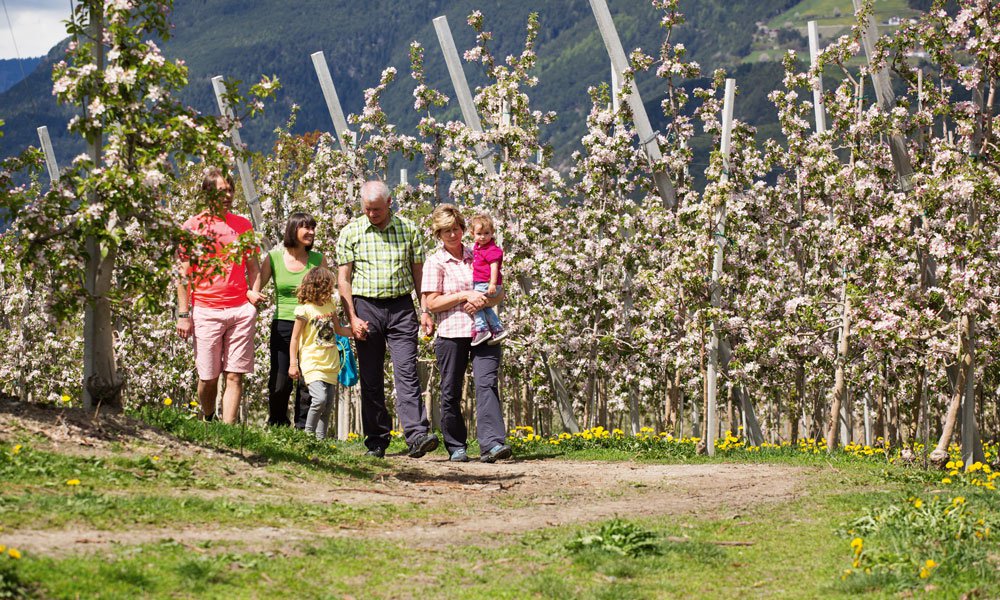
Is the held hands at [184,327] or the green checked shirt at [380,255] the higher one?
the green checked shirt at [380,255]

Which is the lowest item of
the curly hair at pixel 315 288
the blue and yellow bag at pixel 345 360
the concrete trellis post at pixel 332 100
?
the blue and yellow bag at pixel 345 360

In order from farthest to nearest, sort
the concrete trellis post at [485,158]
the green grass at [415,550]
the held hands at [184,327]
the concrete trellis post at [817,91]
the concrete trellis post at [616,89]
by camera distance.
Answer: the concrete trellis post at [485,158] → the concrete trellis post at [817,91] → the concrete trellis post at [616,89] → the held hands at [184,327] → the green grass at [415,550]

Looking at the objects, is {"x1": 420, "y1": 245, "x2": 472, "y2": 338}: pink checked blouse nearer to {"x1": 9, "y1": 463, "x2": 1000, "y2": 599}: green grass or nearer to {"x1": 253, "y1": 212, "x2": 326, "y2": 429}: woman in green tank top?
{"x1": 253, "y1": 212, "x2": 326, "y2": 429}: woman in green tank top

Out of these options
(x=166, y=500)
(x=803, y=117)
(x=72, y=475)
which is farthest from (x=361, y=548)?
(x=803, y=117)

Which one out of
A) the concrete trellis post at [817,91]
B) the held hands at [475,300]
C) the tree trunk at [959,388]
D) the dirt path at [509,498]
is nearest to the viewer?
the dirt path at [509,498]

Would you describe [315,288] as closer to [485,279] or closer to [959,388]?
[485,279]

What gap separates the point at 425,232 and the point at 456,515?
37.8ft

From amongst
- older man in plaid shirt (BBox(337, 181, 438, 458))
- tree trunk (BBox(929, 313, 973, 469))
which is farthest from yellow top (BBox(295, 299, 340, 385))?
tree trunk (BBox(929, 313, 973, 469))

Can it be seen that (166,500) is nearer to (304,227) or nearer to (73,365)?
(304,227)

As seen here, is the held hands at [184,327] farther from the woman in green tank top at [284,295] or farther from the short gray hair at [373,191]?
the short gray hair at [373,191]

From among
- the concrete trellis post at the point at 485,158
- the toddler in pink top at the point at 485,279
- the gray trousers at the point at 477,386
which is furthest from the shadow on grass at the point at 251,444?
the concrete trellis post at the point at 485,158

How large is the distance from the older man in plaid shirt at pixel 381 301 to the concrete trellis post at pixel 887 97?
19.4 ft

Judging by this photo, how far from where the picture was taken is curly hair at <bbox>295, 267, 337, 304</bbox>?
12578 mm

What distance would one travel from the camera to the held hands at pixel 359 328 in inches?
445
